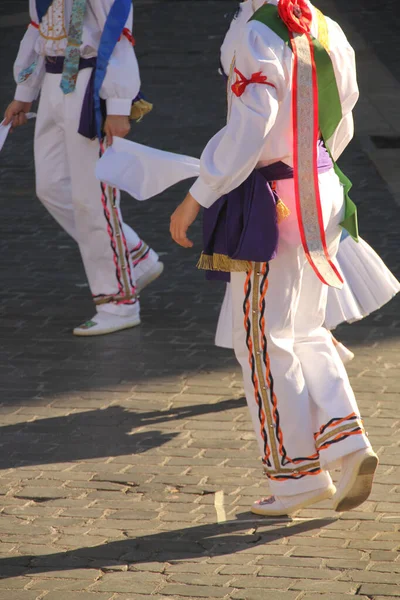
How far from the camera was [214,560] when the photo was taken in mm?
4078

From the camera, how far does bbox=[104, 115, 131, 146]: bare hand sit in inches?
241

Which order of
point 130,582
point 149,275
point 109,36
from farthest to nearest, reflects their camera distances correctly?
point 149,275 → point 109,36 → point 130,582

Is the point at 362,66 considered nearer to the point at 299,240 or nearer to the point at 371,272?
the point at 371,272

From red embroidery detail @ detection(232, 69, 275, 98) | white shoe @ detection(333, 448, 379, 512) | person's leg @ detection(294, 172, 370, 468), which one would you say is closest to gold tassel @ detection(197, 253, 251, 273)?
person's leg @ detection(294, 172, 370, 468)

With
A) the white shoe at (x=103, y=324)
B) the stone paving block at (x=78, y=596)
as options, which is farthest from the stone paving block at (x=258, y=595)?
the white shoe at (x=103, y=324)

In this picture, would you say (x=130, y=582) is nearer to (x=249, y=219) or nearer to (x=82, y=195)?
(x=249, y=219)

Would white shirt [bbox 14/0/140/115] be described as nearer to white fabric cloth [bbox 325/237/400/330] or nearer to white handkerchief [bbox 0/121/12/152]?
white handkerchief [bbox 0/121/12/152]

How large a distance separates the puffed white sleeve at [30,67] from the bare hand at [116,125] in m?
0.56

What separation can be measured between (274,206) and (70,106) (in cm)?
→ 236

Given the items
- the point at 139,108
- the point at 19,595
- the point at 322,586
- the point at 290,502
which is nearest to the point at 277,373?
the point at 290,502

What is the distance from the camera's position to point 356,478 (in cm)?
411

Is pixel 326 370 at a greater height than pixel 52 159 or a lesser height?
greater

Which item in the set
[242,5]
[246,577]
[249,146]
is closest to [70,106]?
[242,5]

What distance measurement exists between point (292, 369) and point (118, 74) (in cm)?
238
